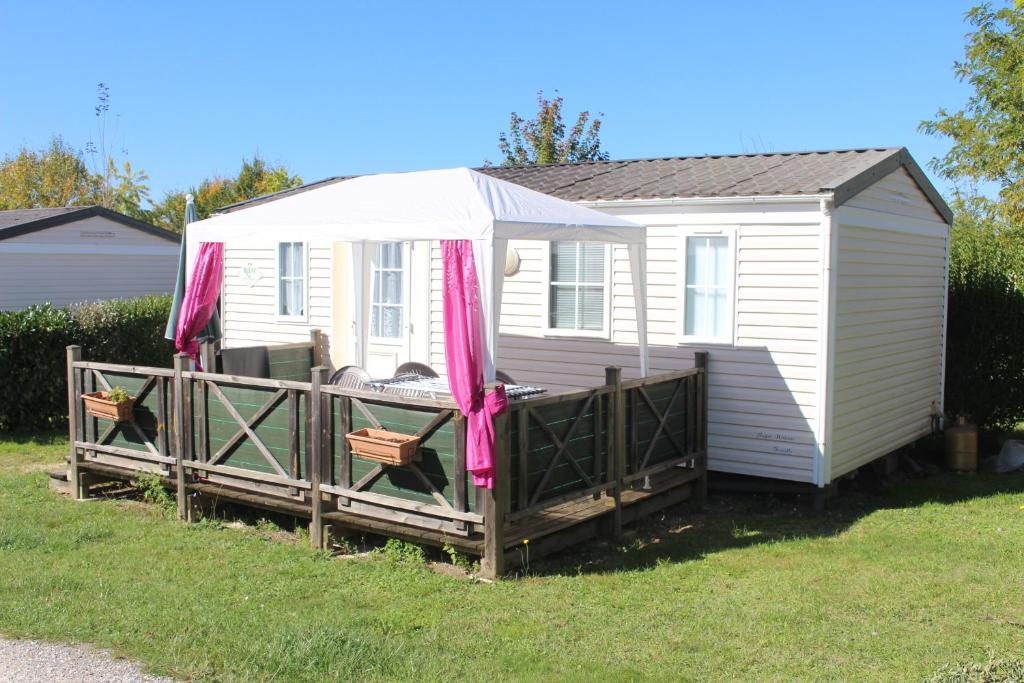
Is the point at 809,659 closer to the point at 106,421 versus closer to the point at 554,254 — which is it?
the point at 554,254

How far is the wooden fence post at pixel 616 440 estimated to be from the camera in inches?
282

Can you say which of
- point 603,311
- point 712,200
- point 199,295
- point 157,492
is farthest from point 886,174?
point 157,492

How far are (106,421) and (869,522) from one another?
6.39m

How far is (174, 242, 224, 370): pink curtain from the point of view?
8.41 metres

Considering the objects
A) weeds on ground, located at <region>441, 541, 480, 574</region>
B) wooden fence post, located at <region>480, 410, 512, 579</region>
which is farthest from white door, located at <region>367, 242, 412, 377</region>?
wooden fence post, located at <region>480, 410, 512, 579</region>

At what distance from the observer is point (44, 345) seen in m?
11.5

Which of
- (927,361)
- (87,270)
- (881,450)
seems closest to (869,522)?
(881,450)

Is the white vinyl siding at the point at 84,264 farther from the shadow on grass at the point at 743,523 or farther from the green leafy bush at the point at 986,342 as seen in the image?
the green leafy bush at the point at 986,342

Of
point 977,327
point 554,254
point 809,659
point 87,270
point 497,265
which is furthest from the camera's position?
point 87,270

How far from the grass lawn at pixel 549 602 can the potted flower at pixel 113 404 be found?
0.77 meters

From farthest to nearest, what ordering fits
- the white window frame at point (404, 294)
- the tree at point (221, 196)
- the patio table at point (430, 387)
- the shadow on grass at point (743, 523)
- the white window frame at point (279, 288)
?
the tree at point (221, 196) < the white window frame at point (279, 288) < the white window frame at point (404, 294) < the patio table at point (430, 387) < the shadow on grass at point (743, 523)

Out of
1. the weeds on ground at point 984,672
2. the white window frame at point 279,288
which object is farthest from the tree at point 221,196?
the weeds on ground at point 984,672

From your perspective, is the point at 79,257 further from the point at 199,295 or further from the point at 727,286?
the point at 727,286

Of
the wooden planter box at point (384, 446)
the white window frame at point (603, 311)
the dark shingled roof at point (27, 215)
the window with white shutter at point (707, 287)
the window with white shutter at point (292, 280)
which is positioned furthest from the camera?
the dark shingled roof at point (27, 215)
